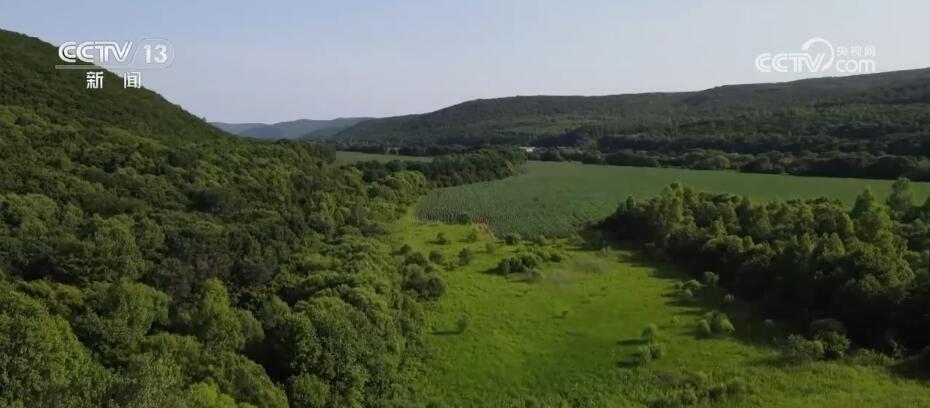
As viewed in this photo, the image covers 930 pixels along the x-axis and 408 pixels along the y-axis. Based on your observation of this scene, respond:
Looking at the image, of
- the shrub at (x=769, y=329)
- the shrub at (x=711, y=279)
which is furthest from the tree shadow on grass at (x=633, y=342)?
the shrub at (x=711, y=279)

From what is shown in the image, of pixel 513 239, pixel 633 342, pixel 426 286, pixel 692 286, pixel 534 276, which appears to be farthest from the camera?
pixel 513 239

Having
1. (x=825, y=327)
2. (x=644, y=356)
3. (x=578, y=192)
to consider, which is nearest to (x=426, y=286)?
(x=644, y=356)

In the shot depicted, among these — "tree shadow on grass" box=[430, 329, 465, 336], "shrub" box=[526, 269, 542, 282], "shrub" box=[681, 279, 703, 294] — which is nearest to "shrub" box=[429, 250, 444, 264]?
"shrub" box=[526, 269, 542, 282]

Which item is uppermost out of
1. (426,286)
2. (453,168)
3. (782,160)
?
(782,160)

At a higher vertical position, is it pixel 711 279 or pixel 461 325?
pixel 711 279

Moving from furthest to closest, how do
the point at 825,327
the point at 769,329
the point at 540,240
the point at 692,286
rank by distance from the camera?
1. the point at 540,240
2. the point at 692,286
3. the point at 769,329
4. the point at 825,327

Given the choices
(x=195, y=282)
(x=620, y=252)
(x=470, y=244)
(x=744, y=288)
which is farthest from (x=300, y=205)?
(x=744, y=288)

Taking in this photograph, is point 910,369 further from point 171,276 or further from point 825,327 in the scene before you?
point 171,276

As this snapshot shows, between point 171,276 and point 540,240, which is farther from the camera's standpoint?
point 540,240
